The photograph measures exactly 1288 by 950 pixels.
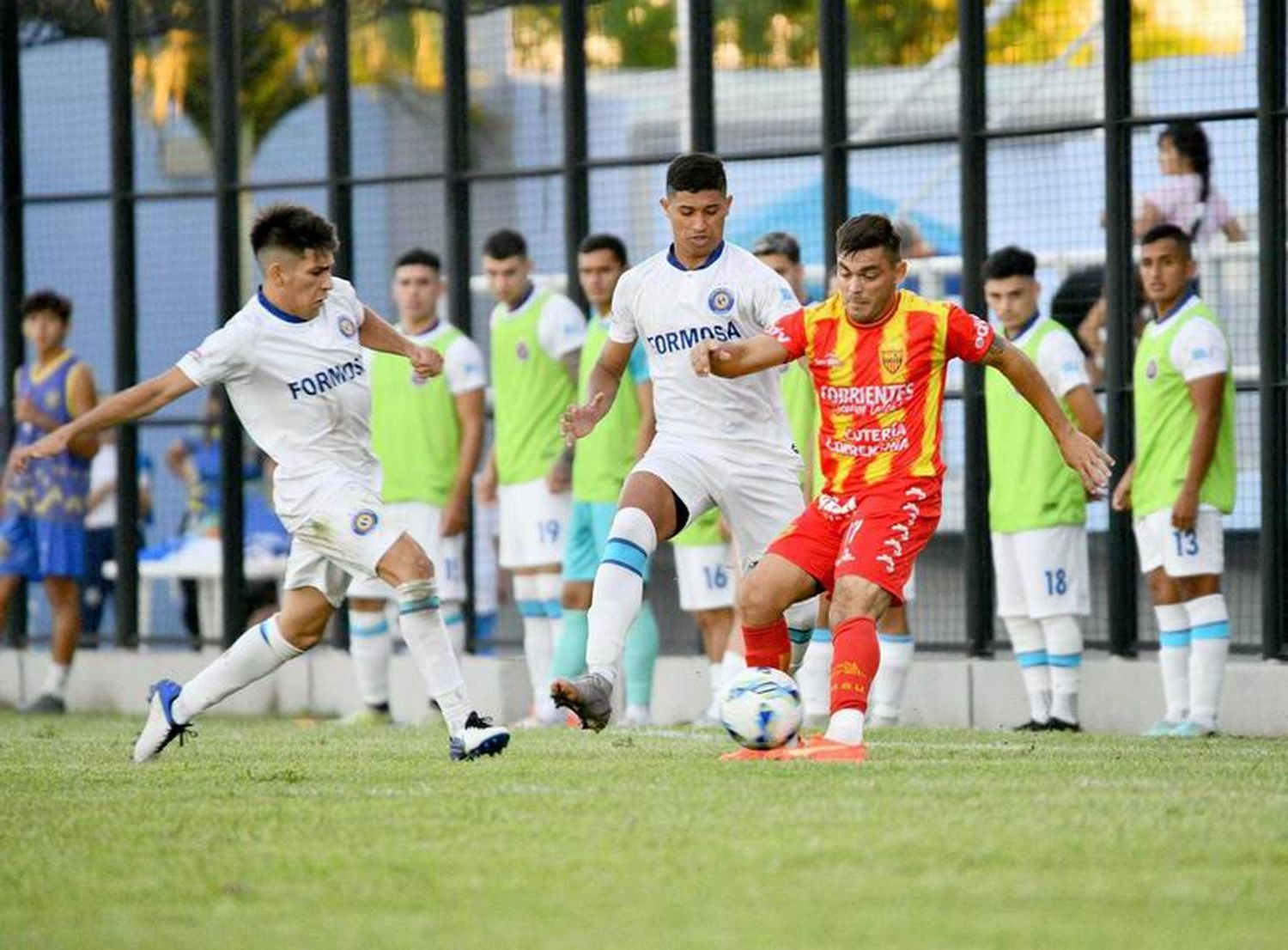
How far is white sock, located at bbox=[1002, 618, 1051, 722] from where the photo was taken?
12.9 m

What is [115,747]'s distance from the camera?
11422 mm

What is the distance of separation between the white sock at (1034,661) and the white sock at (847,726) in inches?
153

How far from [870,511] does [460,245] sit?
724 centimetres

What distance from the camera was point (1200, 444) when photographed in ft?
39.4

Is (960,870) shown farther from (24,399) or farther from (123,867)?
(24,399)

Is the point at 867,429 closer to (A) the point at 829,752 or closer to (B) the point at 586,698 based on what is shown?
(A) the point at 829,752

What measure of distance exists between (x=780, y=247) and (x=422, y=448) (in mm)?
2865

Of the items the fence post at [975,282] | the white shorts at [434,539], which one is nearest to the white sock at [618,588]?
the fence post at [975,282]

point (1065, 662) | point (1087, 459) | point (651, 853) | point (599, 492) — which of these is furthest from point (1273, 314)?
point (651, 853)

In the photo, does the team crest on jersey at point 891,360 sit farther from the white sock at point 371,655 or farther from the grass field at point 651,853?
the white sock at point 371,655

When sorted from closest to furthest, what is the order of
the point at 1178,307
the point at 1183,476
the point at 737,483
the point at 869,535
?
the point at 869,535 < the point at 737,483 < the point at 1183,476 < the point at 1178,307

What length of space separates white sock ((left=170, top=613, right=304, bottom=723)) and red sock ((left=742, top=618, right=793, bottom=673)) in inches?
70.2

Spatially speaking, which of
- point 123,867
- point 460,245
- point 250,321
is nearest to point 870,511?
point 250,321

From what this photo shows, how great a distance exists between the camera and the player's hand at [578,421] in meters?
9.80
